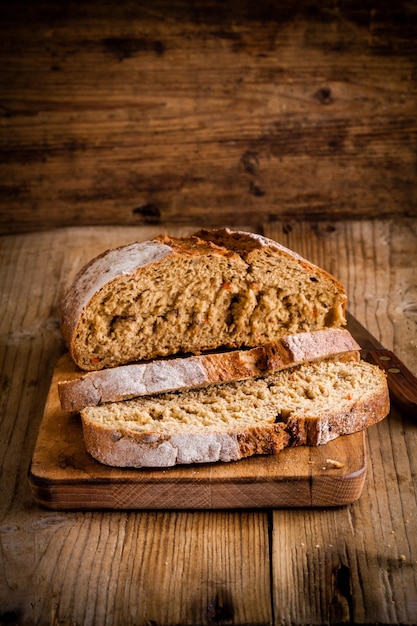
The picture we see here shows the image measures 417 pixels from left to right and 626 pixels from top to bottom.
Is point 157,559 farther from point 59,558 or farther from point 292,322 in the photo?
point 292,322

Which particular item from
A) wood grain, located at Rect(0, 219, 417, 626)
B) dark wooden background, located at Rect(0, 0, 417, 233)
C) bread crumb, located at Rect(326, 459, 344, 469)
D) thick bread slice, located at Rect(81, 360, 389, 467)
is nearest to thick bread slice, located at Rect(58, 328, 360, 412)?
thick bread slice, located at Rect(81, 360, 389, 467)

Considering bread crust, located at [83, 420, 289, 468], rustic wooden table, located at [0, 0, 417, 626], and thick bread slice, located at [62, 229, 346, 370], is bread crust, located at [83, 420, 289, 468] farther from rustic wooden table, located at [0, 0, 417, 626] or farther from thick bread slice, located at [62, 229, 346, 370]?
thick bread slice, located at [62, 229, 346, 370]

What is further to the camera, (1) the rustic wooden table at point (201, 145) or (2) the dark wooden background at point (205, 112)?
(2) the dark wooden background at point (205, 112)

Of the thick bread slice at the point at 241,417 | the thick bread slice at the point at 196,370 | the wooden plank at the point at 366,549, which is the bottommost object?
the wooden plank at the point at 366,549

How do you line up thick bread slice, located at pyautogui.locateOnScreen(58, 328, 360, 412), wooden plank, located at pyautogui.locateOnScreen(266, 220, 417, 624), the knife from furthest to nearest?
1. the knife
2. thick bread slice, located at pyautogui.locateOnScreen(58, 328, 360, 412)
3. wooden plank, located at pyautogui.locateOnScreen(266, 220, 417, 624)

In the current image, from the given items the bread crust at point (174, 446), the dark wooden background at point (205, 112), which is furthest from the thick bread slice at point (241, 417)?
the dark wooden background at point (205, 112)

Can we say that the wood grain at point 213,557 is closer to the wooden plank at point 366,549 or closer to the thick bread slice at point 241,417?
the wooden plank at point 366,549

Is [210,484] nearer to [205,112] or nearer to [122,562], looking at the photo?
[122,562]
